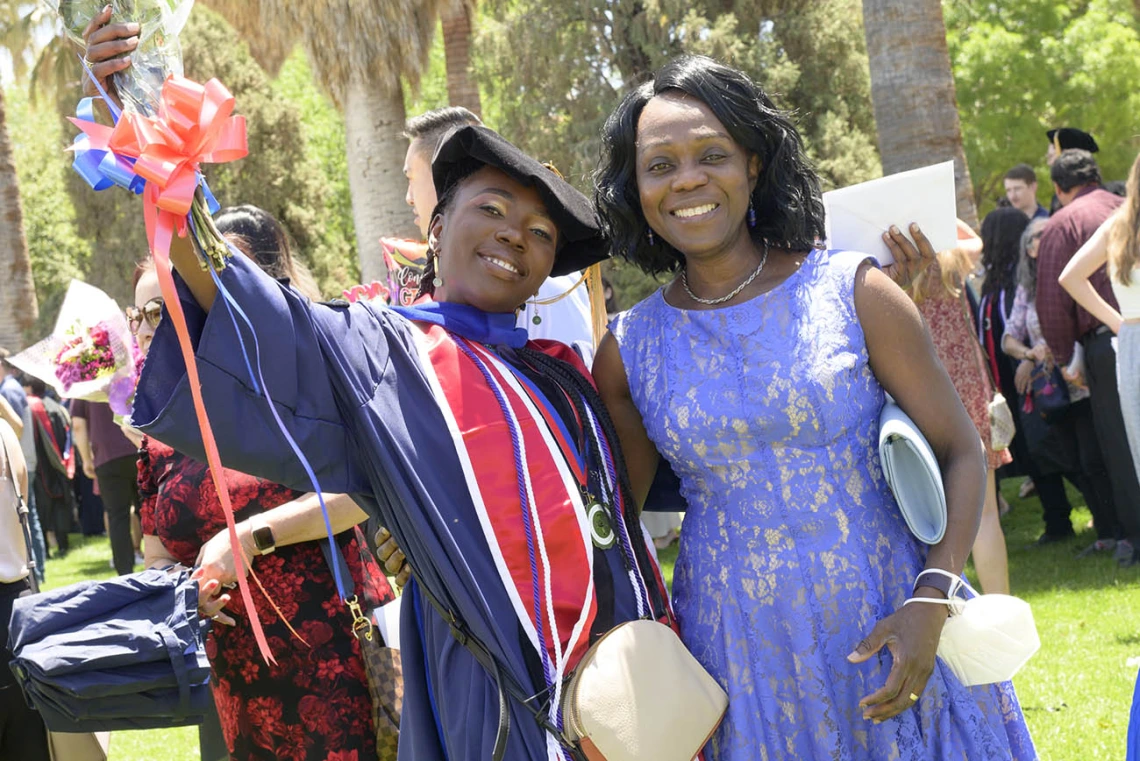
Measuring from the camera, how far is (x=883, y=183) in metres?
2.97

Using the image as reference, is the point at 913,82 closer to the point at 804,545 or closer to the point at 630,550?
the point at 804,545

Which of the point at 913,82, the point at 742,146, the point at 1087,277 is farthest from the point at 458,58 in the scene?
the point at 742,146

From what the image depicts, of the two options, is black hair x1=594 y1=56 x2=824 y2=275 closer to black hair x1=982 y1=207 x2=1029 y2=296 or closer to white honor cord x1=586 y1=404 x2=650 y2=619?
white honor cord x1=586 y1=404 x2=650 y2=619

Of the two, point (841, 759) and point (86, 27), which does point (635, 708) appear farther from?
point (86, 27)

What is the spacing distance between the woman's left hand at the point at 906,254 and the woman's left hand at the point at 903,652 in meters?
0.84

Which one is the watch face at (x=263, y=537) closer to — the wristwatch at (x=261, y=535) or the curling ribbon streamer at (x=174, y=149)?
the wristwatch at (x=261, y=535)

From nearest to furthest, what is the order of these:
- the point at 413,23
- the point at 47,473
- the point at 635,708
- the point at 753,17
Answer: the point at 635,708, the point at 413,23, the point at 47,473, the point at 753,17

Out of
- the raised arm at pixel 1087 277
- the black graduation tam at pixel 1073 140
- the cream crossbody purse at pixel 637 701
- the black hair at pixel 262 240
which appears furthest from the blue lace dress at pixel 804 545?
the black graduation tam at pixel 1073 140

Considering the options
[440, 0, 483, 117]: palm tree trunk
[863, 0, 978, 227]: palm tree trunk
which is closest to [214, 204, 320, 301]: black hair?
[863, 0, 978, 227]: palm tree trunk

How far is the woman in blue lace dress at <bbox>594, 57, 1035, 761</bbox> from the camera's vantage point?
2.62 m

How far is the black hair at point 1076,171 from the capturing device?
801 centimetres

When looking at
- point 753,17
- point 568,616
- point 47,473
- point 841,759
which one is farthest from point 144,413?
point 753,17

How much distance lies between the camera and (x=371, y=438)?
A: 7.86ft

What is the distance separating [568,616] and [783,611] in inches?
19.5
